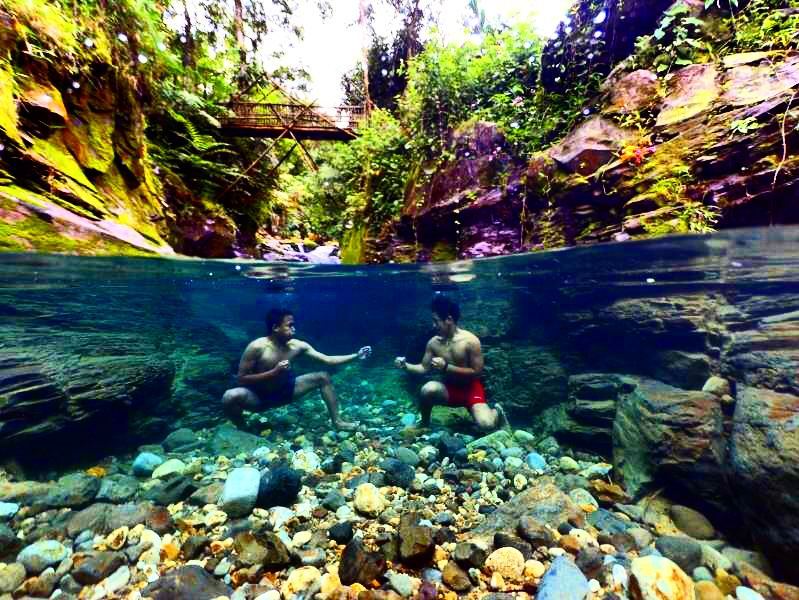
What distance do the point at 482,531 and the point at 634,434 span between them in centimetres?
267

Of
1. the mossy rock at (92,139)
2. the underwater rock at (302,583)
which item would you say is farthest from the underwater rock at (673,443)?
the mossy rock at (92,139)

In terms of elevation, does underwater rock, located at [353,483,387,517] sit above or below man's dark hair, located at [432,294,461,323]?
below

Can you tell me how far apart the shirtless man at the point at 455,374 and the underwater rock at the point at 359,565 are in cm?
403

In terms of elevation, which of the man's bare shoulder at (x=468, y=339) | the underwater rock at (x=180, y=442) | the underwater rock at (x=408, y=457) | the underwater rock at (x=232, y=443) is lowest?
the underwater rock at (x=180, y=442)

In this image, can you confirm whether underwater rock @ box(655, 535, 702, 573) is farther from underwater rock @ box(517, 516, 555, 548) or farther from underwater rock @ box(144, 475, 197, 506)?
underwater rock @ box(144, 475, 197, 506)

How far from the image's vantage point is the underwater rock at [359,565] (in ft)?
8.57

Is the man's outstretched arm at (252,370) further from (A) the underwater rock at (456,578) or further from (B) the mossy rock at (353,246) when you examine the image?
(A) the underwater rock at (456,578)

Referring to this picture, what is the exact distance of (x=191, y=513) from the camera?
12.1 ft

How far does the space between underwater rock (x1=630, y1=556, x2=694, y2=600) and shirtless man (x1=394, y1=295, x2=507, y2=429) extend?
160 inches

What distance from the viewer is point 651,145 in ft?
17.5

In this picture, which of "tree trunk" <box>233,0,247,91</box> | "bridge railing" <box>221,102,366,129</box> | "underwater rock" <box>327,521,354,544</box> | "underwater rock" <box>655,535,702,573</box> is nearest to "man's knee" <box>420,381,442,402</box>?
"underwater rock" <box>327,521,354,544</box>

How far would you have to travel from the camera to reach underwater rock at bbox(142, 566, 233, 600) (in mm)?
2449

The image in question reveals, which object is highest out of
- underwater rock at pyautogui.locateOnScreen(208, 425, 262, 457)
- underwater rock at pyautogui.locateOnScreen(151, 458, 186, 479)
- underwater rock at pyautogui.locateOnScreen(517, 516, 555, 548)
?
underwater rock at pyautogui.locateOnScreen(517, 516, 555, 548)

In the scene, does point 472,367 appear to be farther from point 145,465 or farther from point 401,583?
point 145,465
